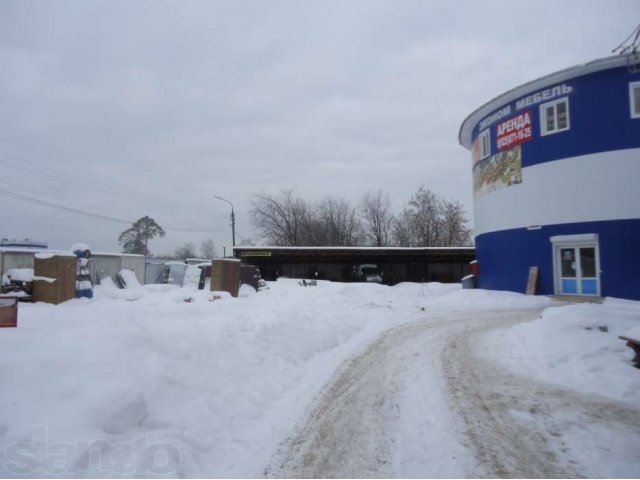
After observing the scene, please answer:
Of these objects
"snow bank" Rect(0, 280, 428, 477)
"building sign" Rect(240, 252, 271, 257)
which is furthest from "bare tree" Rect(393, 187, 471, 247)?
"snow bank" Rect(0, 280, 428, 477)

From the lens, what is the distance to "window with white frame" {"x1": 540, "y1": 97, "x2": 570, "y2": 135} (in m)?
20.8

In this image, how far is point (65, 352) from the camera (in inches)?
227

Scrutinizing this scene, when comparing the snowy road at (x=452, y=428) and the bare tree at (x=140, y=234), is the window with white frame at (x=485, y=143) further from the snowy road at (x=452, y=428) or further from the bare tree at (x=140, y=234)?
the bare tree at (x=140, y=234)

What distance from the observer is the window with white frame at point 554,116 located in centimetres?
2081

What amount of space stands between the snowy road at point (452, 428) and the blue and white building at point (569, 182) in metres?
14.8

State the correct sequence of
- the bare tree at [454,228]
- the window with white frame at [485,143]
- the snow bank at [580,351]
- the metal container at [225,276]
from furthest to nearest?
the bare tree at [454,228] → the window with white frame at [485,143] → the metal container at [225,276] → the snow bank at [580,351]

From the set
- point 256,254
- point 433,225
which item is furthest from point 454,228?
point 256,254

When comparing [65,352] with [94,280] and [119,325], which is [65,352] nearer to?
[119,325]

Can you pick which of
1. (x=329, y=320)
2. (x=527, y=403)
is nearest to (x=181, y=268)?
(x=329, y=320)

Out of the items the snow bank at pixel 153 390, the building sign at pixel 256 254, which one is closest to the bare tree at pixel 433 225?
the building sign at pixel 256 254

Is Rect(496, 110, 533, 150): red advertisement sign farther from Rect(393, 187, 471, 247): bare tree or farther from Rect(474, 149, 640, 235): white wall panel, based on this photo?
Rect(393, 187, 471, 247): bare tree

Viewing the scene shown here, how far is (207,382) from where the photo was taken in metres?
6.49

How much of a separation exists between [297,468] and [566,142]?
21.3 m

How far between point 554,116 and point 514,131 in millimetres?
2108
